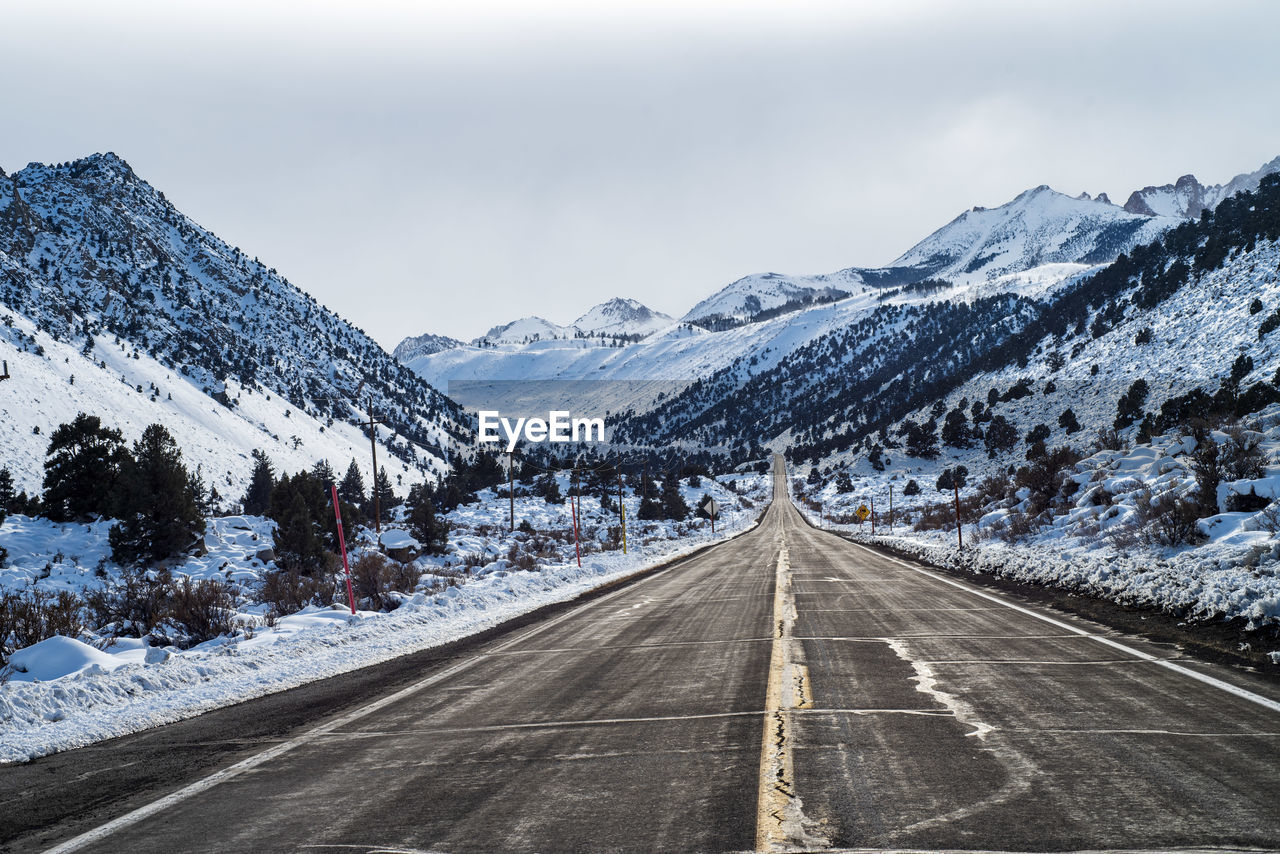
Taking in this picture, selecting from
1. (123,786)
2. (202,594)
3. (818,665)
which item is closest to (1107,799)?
(818,665)

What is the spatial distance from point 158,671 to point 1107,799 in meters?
9.13

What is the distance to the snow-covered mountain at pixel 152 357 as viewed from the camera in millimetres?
98312

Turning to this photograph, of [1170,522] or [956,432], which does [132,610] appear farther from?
[956,432]

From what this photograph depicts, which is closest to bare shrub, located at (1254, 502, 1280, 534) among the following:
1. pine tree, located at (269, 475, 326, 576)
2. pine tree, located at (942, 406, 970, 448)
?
pine tree, located at (269, 475, 326, 576)

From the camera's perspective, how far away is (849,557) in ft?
90.6

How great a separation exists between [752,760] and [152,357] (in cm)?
15189

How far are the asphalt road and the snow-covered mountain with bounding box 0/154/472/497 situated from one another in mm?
86145

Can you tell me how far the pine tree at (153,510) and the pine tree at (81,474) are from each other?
3.75 metres

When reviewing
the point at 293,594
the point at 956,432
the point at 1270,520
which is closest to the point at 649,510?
the point at 956,432

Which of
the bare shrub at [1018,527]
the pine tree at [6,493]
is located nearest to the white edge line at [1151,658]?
the bare shrub at [1018,527]

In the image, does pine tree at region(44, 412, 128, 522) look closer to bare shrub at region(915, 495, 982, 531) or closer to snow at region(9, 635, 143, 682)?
snow at region(9, 635, 143, 682)

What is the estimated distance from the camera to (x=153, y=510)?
1197 inches

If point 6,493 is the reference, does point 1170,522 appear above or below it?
below

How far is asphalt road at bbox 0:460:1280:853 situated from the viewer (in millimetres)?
3783
